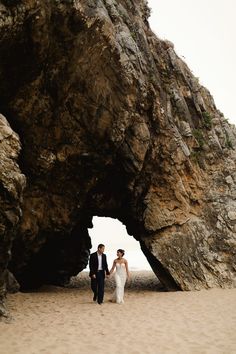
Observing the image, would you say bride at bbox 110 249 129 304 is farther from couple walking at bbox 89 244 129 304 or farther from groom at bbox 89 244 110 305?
groom at bbox 89 244 110 305

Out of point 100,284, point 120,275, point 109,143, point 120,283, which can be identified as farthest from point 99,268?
point 109,143

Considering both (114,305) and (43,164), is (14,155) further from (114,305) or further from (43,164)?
(114,305)

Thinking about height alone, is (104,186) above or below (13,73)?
below

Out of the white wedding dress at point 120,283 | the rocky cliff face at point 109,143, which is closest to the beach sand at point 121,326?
the white wedding dress at point 120,283

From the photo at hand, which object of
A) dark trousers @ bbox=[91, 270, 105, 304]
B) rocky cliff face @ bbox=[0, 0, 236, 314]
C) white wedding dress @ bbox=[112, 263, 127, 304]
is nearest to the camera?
rocky cliff face @ bbox=[0, 0, 236, 314]

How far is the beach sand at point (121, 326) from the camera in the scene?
7.61 m

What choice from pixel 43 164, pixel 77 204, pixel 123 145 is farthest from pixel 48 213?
pixel 123 145

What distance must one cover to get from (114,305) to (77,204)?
5.73 metres

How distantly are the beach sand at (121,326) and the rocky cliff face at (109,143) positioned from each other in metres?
2.48

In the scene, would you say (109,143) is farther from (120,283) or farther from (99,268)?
(120,283)

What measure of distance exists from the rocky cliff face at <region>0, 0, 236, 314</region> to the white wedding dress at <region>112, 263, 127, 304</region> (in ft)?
11.0

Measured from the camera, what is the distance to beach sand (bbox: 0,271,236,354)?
761 centimetres

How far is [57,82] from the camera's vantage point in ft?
45.6

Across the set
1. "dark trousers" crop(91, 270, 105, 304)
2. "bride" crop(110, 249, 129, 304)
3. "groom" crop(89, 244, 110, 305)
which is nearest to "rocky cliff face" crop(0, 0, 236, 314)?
"groom" crop(89, 244, 110, 305)
